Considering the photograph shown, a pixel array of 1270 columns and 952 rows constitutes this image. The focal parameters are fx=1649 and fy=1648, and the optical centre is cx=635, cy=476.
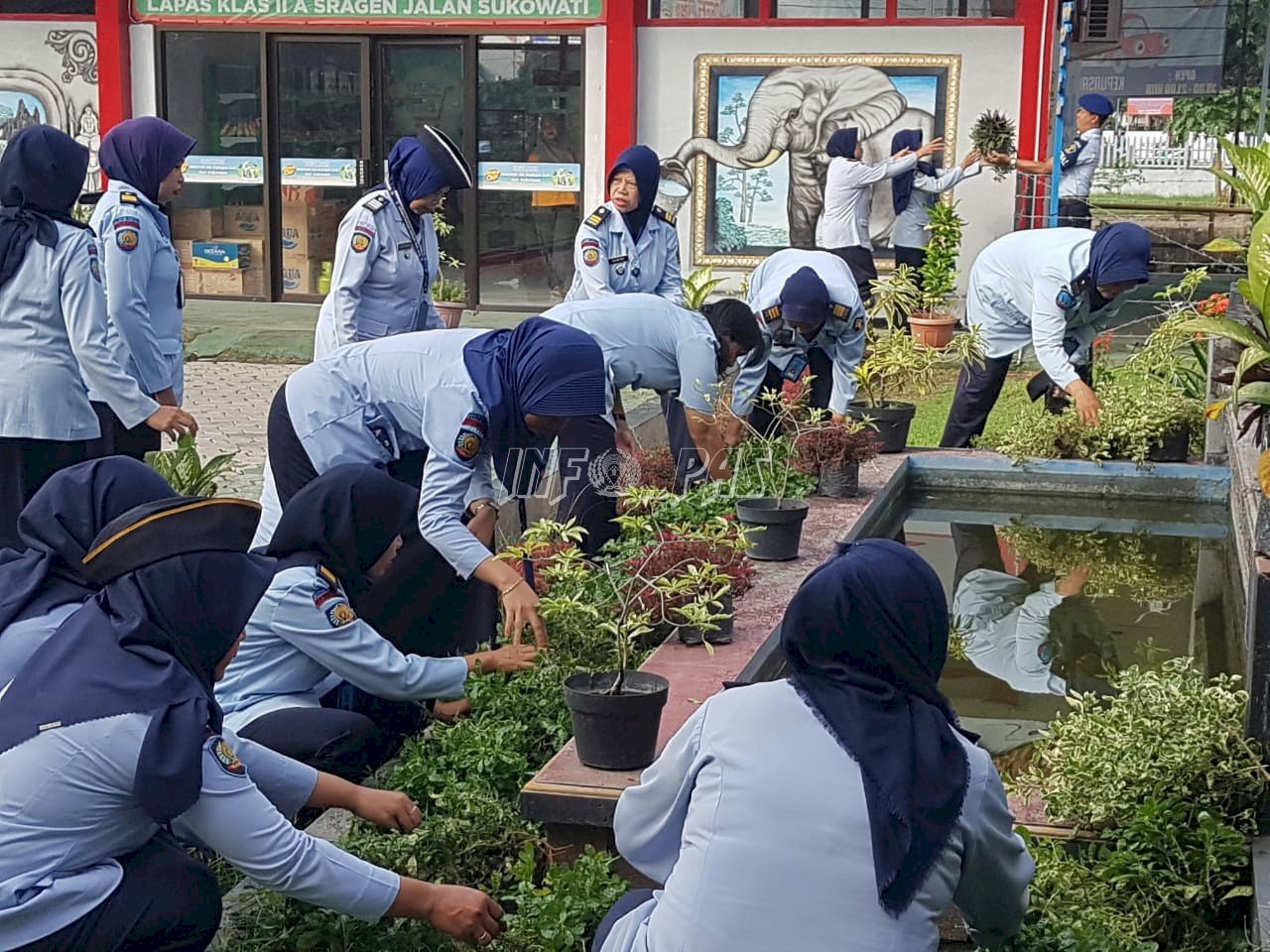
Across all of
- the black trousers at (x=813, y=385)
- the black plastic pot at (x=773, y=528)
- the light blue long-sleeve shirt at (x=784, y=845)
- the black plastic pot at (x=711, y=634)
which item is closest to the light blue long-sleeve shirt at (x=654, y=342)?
the black plastic pot at (x=773, y=528)

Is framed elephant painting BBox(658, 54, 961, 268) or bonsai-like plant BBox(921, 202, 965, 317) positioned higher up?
framed elephant painting BBox(658, 54, 961, 268)

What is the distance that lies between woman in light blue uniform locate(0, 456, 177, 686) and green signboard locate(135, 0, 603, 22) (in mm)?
11099

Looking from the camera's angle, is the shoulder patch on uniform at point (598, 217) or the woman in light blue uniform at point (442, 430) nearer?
the woman in light blue uniform at point (442, 430)

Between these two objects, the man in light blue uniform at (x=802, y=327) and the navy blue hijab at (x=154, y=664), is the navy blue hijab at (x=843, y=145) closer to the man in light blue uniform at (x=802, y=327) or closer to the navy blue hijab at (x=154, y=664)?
the man in light blue uniform at (x=802, y=327)

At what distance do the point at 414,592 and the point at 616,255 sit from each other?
2.82 meters

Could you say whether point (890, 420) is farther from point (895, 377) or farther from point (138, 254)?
point (138, 254)

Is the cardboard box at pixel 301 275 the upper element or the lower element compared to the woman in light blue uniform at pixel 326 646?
upper

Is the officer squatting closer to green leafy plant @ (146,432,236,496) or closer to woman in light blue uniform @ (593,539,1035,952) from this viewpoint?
woman in light blue uniform @ (593,539,1035,952)

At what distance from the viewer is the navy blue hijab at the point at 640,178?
24.9 feet

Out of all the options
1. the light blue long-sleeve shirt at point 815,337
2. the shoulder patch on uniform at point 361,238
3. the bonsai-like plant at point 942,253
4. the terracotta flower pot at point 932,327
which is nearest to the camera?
the shoulder patch on uniform at point 361,238

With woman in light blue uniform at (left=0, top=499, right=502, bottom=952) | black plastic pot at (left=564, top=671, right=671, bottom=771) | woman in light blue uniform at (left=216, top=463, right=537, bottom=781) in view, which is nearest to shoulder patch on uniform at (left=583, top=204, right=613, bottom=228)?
woman in light blue uniform at (left=216, top=463, right=537, bottom=781)

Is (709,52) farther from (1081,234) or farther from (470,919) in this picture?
(470,919)

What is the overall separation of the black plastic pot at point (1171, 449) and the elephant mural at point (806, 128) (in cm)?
605

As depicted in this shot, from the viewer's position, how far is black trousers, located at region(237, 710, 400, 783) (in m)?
4.12
